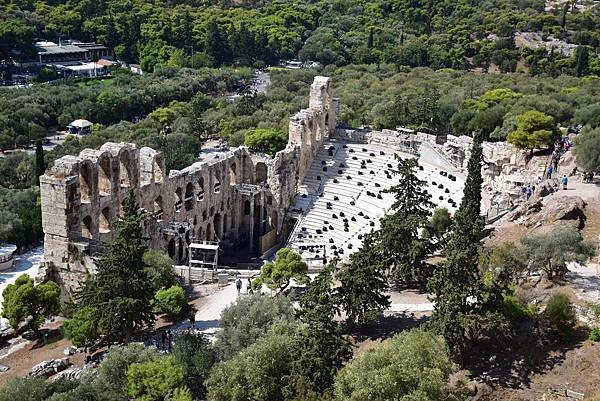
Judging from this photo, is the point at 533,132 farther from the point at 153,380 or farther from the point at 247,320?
the point at 153,380

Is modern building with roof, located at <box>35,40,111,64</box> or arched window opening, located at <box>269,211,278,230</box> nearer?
arched window opening, located at <box>269,211,278,230</box>

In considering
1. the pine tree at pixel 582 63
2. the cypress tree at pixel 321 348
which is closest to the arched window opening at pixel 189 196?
the cypress tree at pixel 321 348

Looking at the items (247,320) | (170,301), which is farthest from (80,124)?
(247,320)

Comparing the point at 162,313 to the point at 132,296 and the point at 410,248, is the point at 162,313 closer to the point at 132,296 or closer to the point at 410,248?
the point at 132,296

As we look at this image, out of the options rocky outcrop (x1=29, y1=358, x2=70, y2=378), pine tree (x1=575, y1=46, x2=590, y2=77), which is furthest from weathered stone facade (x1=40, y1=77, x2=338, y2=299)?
pine tree (x1=575, y1=46, x2=590, y2=77)

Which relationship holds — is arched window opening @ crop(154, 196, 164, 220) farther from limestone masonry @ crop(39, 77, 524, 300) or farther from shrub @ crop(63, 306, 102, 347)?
shrub @ crop(63, 306, 102, 347)
